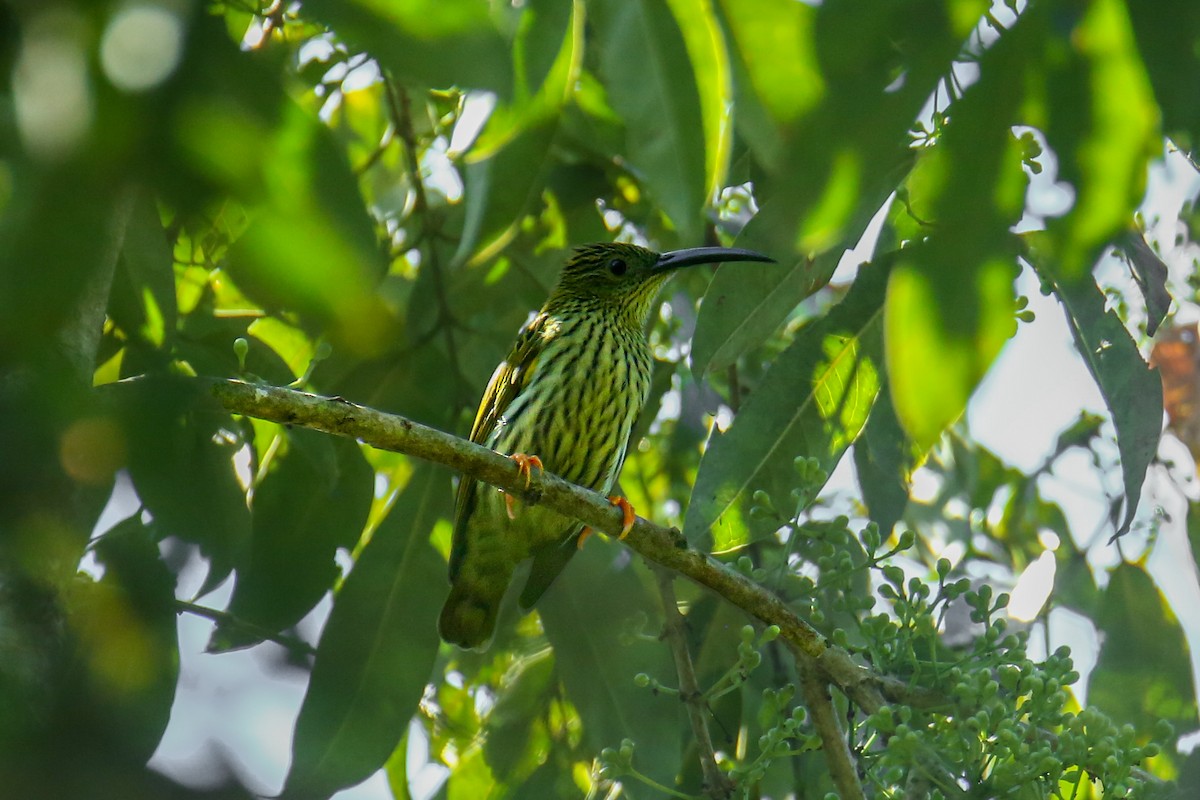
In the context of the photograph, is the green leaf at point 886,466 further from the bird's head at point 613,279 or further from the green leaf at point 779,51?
the green leaf at point 779,51

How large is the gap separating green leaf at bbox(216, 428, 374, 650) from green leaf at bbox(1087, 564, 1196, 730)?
100 inches

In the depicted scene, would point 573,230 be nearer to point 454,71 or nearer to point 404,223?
point 404,223

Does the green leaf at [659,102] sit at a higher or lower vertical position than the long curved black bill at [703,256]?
lower

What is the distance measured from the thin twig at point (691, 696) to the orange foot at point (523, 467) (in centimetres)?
56

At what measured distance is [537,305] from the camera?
17.6 ft

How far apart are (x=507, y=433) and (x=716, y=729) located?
4.34 feet

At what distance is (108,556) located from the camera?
1.63 meters

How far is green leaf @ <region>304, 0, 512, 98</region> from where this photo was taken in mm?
1390

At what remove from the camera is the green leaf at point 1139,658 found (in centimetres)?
434

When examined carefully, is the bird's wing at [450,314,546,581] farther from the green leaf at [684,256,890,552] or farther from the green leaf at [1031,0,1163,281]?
the green leaf at [1031,0,1163,281]

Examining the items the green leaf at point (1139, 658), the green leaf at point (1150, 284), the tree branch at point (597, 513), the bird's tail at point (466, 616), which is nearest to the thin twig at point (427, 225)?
the bird's tail at point (466, 616)

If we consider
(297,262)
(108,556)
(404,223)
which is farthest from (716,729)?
(297,262)

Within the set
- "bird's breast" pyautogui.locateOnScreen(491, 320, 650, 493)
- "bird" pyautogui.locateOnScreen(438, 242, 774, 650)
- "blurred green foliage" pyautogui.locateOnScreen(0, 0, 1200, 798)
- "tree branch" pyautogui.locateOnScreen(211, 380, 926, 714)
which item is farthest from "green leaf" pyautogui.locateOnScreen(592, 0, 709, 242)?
"bird's breast" pyautogui.locateOnScreen(491, 320, 650, 493)

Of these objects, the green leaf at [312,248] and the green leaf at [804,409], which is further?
the green leaf at [804,409]
